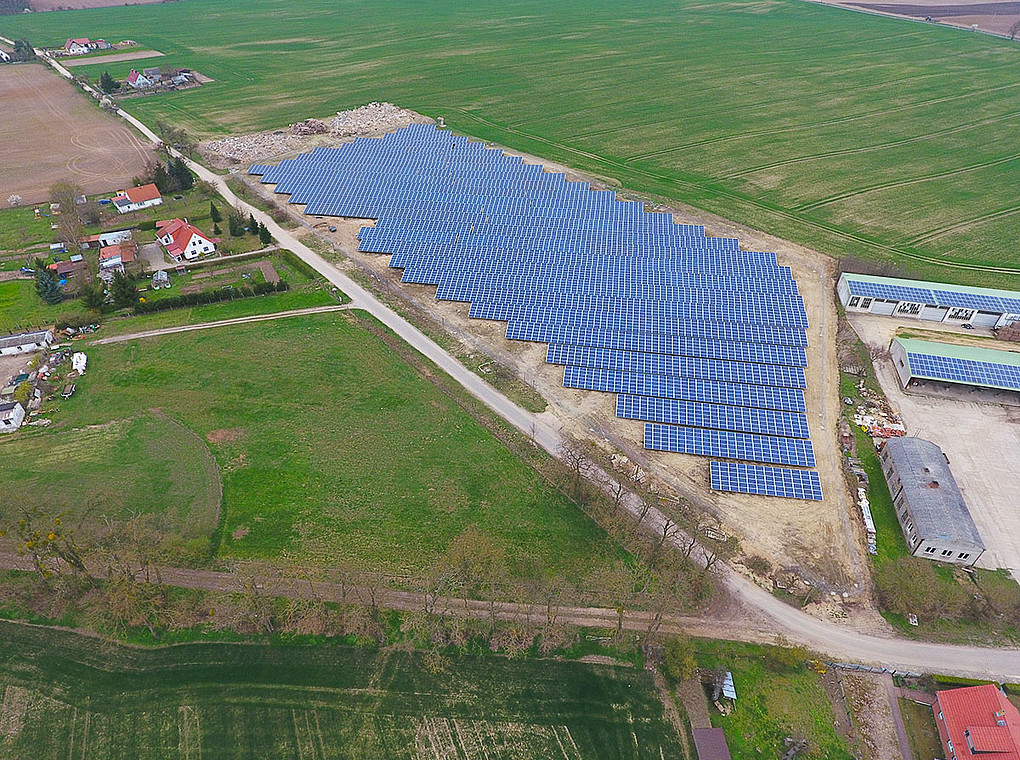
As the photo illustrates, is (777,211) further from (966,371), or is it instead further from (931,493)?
(931,493)

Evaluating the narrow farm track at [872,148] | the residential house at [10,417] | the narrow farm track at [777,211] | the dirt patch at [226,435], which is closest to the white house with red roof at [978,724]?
the dirt patch at [226,435]

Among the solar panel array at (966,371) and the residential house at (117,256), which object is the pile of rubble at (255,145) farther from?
the solar panel array at (966,371)

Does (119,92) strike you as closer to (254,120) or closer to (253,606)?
(254,120)

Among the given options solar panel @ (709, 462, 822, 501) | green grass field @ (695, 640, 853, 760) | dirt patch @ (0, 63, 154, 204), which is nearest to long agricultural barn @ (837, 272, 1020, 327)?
solar panel @ (709, 462, 822, 501)

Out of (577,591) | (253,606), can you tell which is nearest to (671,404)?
(577,591)

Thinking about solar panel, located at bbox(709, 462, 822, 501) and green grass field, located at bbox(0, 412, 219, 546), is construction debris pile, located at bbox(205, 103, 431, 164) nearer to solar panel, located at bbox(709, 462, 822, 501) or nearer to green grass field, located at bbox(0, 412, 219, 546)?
green grass field, located at bbox(0, 412, 219, 546)
